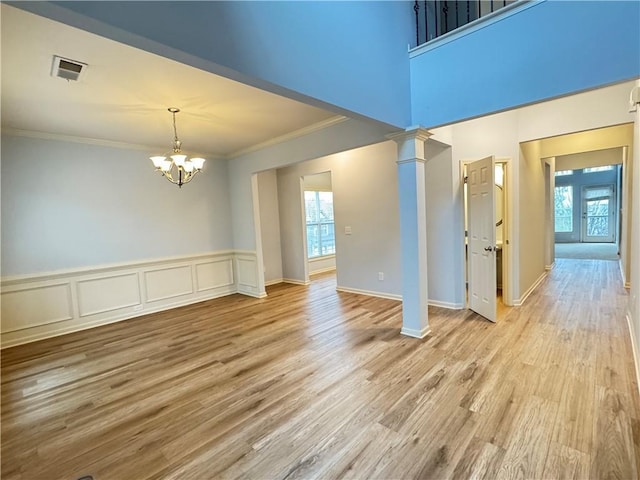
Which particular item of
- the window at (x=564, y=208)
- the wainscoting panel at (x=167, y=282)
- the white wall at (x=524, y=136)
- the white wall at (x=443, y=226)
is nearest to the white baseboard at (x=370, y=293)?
the white wall at (x=443, y=226)

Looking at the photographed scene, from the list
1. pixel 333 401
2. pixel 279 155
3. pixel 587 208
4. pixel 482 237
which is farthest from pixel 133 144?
pixel 587 208

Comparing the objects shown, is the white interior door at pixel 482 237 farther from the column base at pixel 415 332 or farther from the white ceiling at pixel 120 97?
the white ceiling at pixel 120 97

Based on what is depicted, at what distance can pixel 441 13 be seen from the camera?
3814 millimetres

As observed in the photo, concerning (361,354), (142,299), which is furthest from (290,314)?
(142,299)

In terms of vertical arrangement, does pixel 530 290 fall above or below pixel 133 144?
below

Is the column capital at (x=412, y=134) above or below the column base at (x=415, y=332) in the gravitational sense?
above

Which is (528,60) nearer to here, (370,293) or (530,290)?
(370,293)

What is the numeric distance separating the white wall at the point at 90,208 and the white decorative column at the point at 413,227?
373cm

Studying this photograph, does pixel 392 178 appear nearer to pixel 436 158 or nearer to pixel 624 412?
pixel 436 158

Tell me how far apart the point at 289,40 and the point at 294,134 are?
2377 mm

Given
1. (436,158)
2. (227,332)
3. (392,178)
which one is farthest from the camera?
(392,178)

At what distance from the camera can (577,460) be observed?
1.66 m

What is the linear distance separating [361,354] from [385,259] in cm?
216

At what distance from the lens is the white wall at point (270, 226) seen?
6488mm
